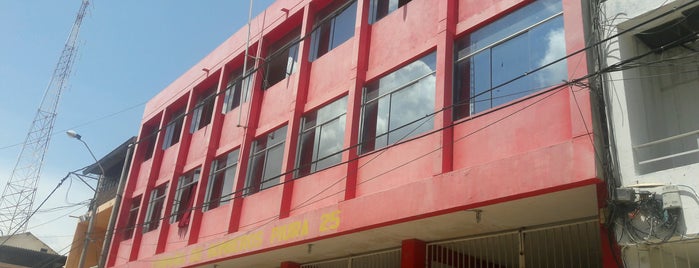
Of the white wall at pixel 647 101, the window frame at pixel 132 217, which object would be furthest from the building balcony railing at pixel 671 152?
the window frame at pixel 132 217

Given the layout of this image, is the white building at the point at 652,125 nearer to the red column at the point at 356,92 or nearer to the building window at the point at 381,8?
the red column at the point at 356,92

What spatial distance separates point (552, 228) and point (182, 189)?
1251 cm

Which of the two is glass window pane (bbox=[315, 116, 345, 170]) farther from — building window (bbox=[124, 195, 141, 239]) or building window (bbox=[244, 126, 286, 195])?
building window (bbox=[124, 195, 141, 239])

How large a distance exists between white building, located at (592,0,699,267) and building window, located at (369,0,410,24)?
209 inches

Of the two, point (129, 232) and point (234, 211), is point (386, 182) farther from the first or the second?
point (129, 232)

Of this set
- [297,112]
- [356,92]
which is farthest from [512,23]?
[297,112]

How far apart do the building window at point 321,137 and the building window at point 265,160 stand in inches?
30.7

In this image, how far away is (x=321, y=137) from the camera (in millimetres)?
13078

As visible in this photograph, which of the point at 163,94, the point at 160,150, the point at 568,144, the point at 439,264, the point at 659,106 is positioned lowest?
the point at 439,264

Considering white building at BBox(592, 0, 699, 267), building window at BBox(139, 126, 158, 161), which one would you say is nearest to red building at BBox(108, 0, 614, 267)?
white building at BBox(592, 0, 699, 267)

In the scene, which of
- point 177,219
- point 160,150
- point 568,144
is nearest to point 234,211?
point 177,219

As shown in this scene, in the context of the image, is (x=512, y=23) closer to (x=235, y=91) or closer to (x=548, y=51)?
(x=548, y=51)

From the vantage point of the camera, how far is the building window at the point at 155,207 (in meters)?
19.3

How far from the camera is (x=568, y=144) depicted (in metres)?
7.49
